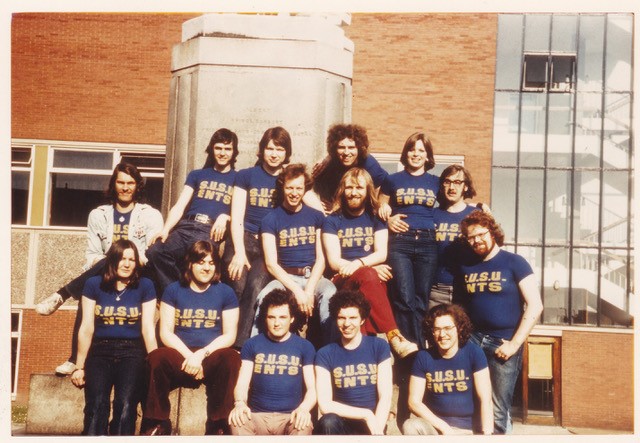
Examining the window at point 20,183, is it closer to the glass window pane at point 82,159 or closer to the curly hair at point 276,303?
the glass window pane at point 82,159

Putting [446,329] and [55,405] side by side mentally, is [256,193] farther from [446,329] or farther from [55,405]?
[55,405]

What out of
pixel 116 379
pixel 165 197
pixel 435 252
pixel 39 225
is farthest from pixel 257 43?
pixel 39 225

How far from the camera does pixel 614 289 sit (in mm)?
11906

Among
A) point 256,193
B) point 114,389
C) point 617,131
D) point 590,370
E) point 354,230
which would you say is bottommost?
point 590,370

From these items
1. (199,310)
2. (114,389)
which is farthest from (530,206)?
(114,389)

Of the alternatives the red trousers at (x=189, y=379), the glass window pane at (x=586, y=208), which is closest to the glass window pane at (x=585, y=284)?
the glass window pane at (x=586, y=208)

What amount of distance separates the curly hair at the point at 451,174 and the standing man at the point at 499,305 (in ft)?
1.16

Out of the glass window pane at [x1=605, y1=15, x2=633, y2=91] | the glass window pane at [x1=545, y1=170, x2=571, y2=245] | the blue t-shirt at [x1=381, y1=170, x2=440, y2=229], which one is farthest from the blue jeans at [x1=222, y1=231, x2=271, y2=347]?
the glass window pane at [x1=545, y1=170, x2=571, y2=245]

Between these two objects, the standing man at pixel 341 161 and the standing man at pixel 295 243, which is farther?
the standing man at pixel 341 161

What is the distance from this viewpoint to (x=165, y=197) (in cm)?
577

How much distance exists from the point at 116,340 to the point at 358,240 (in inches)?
66.9

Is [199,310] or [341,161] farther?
[341,161]

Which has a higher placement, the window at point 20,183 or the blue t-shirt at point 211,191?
the window at point 20,183

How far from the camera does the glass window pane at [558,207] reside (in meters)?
12.1
